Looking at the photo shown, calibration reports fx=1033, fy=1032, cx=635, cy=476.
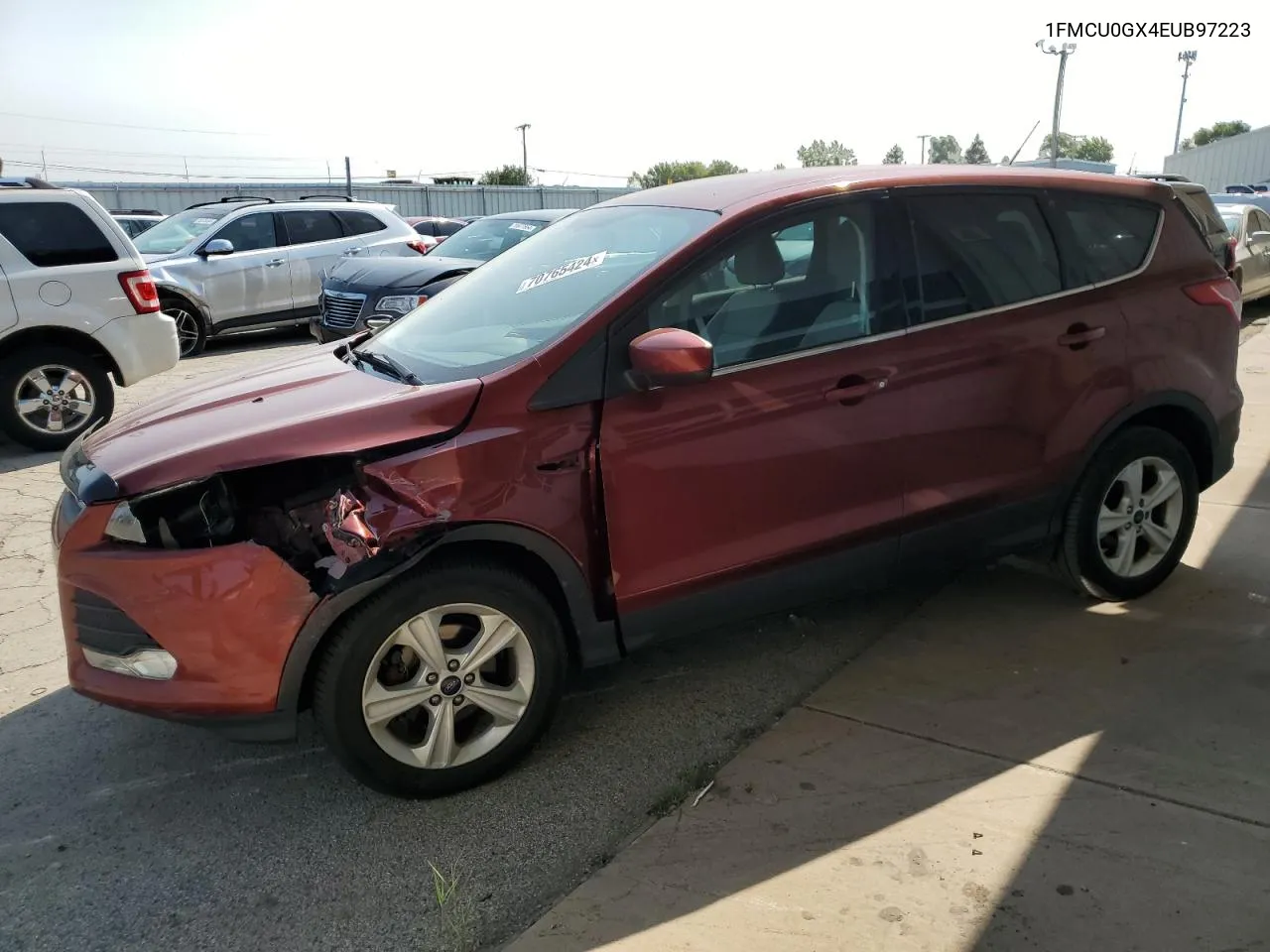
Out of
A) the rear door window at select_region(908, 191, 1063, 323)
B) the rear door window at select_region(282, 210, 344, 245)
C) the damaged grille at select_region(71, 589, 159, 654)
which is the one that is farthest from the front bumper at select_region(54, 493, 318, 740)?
the rear door window at select_region(282, 210, 344, 245)

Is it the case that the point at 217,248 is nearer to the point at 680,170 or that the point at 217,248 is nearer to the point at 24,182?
the point at 24,182

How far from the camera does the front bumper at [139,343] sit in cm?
782

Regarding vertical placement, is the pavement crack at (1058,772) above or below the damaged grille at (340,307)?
below

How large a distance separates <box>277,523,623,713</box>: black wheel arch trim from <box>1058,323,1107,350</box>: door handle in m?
2.11

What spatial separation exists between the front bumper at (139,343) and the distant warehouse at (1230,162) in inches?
1847

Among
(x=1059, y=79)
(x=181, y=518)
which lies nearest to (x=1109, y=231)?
(x=181, y=518)

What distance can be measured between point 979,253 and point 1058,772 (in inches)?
74.5

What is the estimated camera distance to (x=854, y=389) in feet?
11.6

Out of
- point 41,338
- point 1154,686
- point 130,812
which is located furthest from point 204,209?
point 1154,686

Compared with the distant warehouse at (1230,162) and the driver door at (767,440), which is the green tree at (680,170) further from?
the driver door at (767,440)

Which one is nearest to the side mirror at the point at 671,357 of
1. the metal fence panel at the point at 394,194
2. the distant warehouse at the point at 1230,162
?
the metal fence panel at the point at 394,194

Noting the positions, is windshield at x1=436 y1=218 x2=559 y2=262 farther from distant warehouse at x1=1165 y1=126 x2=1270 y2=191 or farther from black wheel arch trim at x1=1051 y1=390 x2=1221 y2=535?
distant warehouse at x1=1165 y1=126 x2=1270 y2=191

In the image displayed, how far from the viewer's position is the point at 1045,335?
12.9 feet

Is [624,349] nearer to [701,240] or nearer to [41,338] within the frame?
[701,240]
